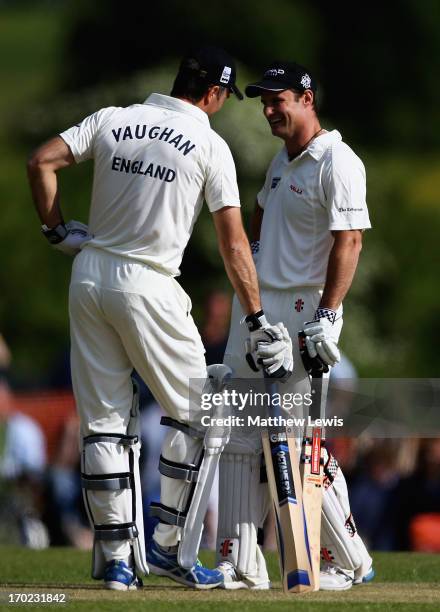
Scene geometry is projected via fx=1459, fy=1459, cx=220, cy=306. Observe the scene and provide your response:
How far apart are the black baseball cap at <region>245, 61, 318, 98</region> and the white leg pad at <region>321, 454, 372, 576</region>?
194 centimetres

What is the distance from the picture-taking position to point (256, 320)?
7.10 meters

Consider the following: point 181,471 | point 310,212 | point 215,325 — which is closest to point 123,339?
point 181,471

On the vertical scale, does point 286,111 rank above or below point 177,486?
above

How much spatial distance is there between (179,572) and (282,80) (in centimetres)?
260

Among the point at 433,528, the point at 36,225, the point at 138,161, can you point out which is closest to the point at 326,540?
the point at 138,161

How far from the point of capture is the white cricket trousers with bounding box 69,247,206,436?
23.1 feet

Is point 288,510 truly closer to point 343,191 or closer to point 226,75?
point 343,191

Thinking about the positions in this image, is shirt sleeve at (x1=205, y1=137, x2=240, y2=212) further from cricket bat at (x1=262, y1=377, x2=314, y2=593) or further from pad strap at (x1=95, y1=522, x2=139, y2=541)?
pad strap at (x1=95, y1=522, x2=139, y2=541)

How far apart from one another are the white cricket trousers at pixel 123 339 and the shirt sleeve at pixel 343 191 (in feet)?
2.97

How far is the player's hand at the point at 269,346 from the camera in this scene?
7.06m

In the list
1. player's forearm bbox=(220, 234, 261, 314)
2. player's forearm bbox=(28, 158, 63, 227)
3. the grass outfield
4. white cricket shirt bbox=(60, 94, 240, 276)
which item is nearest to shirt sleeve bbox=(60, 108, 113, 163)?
white cricket shirt bbox=(60, 94, 240, 276)

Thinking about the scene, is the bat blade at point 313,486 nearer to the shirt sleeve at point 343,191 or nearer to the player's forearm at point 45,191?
the shirt sleeve at point 343,191

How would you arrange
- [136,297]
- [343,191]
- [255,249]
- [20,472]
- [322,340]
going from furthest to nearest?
[20,472], [255,249], [343,191], [322,340], [136,297]

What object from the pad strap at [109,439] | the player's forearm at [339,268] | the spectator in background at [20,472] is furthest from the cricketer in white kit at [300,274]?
the spectator in background at [20,472]
